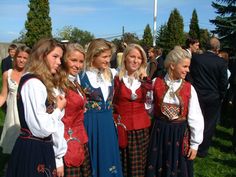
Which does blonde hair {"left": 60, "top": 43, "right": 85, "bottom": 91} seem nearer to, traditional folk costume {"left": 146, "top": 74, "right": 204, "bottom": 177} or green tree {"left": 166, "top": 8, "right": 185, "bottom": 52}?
traditional folk costume {"left": 146, "top": 74, "right": 204, "bottom": 177}

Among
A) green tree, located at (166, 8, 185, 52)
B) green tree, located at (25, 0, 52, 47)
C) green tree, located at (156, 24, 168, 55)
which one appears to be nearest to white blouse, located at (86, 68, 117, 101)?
green tree, located at (25, 0, 52, 47)

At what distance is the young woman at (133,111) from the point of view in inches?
160

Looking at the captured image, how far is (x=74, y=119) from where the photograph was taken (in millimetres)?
3461

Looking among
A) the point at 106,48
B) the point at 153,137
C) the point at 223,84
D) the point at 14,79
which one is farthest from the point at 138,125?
the point at 223,84

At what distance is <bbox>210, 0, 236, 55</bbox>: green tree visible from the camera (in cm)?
1513

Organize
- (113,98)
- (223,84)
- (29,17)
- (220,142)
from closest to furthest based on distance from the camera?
(113,98) → (223,84) → (220,142) → (29,17)

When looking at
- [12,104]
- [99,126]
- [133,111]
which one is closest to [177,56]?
[133,111]

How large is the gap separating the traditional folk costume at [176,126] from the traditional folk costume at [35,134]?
1346mm

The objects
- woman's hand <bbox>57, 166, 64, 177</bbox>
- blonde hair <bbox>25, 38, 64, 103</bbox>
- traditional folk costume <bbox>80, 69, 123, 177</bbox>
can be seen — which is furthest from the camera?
traditional folk costume <bbox>80, 69, 123, 177</bbox>

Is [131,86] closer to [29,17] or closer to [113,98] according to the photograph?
→ [113,98]

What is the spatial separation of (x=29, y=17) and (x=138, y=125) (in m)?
24.1

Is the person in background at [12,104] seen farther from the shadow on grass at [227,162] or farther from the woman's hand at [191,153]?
the shadow on grass at [227,162]

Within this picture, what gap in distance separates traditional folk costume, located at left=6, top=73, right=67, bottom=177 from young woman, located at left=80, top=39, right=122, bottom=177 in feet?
2.50

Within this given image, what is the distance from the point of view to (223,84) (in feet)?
20.8
